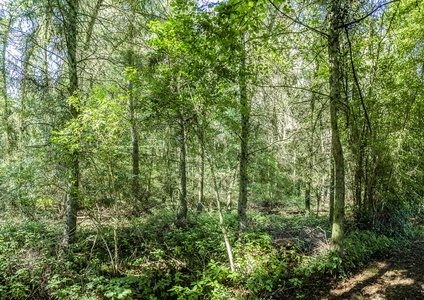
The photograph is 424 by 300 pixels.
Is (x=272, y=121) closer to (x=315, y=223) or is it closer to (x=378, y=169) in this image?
(x=378, y=169)

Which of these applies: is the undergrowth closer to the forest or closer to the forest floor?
the forest

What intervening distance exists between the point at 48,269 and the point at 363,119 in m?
8.49

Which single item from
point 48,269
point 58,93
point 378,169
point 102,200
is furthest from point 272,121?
point 48,269

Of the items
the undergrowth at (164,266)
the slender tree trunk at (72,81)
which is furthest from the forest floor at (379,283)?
the slender tree trunk at (72,81)

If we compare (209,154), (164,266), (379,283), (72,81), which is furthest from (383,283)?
(72,81)

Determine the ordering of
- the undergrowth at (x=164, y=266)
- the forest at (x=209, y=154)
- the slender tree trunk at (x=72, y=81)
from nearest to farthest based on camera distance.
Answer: the undergrowth at (x=164, y=266) < the forest at (x=209, y=154) < the slender tree trunk at (x=72, y=81)

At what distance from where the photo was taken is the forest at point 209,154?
372 centimetres

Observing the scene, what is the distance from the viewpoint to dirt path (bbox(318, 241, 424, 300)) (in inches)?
142

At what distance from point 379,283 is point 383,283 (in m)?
0.07

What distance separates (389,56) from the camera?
6.25 m

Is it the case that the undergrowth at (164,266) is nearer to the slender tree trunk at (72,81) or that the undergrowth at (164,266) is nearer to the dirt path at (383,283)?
the dirt path at (383,283)

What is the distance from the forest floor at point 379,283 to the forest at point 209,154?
3cm

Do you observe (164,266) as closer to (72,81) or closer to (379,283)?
(379,283)

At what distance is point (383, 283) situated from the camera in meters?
3.92
